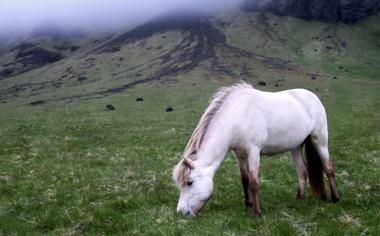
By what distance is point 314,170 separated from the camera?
12227mm

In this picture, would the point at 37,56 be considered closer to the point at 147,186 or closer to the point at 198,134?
the point at 147,186

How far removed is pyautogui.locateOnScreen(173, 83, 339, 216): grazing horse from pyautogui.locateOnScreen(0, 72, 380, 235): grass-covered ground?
1.97 feet

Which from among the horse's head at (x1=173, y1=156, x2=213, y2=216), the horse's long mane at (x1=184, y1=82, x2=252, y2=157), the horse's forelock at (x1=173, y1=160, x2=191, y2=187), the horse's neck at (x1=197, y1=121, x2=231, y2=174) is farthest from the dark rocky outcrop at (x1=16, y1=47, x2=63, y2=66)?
the horse's head at (x1=173, y1=156, x2=213, y2=216)

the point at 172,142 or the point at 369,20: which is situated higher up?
the point at 172,142

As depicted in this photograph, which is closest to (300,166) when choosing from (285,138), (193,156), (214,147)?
(285,138)

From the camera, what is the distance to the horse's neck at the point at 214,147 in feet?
33.3

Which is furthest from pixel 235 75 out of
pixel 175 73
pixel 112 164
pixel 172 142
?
pixel 112 164

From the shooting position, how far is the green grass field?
895 centimetres

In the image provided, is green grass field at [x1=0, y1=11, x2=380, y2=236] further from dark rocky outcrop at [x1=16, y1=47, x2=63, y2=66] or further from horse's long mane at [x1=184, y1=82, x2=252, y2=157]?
dark rocky outcrop at [x1=16, y1=47, x2=63, y2=66]

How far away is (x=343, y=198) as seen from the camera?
11.6 metres

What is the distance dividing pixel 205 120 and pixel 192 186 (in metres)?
1.84

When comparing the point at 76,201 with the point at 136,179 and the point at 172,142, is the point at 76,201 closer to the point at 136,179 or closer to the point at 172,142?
the point at 136,179

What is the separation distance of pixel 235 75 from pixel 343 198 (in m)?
74.3

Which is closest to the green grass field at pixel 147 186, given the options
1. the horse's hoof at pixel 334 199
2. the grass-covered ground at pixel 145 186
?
the grass-covered ground at pixel 145 186
